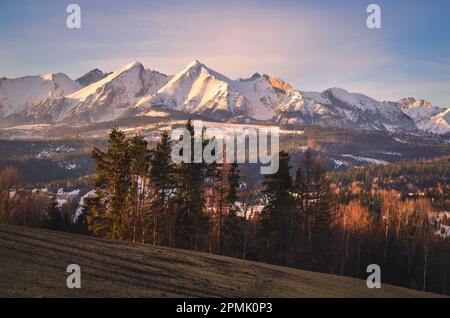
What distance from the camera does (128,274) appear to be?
23953mm

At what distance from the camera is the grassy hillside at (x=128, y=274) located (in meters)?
19.8

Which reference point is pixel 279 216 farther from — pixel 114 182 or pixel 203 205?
pixel 114 182

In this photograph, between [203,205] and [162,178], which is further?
[203,205]

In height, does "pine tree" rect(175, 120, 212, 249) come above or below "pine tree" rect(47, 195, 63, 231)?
above

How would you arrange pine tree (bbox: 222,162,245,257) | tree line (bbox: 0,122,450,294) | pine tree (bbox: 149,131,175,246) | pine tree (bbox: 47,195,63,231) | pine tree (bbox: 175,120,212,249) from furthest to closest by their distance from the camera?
pine tree (bbox: 47,195,63,231) → pine tree (bbox: 222,162,245,257) → pine tree (bbox: 149,131,175,246) → tree line (bbox: 0,122,450,294) → pine tree (bbox: 175,120,212,249)

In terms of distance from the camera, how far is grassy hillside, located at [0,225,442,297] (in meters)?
19.8

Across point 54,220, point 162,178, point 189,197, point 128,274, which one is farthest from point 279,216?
point 54,220

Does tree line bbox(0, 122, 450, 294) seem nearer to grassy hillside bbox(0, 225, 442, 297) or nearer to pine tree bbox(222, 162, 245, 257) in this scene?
pine tree bbox(222, 162, 245, 257)

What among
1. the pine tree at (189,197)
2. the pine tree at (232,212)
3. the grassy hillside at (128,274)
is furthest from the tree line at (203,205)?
the grassy hillside at (128,274)

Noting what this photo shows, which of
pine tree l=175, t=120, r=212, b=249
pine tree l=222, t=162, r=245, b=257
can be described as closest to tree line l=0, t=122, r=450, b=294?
pine tree l=222, t=162, r=245, b=257

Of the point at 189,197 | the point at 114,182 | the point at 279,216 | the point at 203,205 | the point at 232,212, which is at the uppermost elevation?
the point at 114,182

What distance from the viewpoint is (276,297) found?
22859 mm
